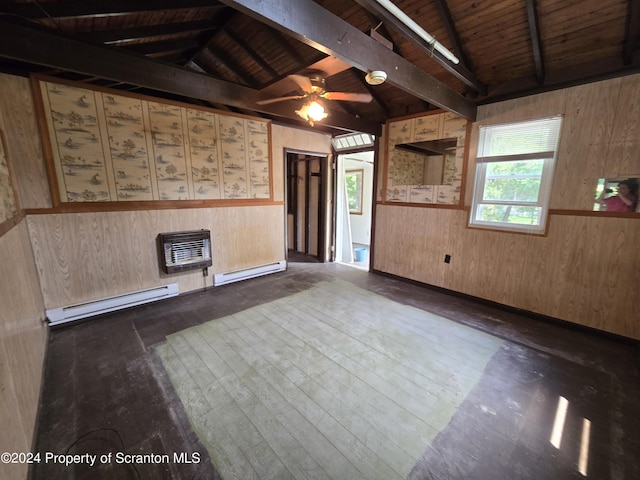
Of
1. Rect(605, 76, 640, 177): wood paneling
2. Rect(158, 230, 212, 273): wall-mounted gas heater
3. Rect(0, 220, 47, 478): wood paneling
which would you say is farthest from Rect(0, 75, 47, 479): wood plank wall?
Rect(605, 76, 640, 177): wood paneling

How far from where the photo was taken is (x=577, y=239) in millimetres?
2797

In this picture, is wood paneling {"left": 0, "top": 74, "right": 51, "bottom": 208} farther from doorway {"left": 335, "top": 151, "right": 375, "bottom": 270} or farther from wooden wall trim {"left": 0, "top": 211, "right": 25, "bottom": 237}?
doorway {"left": 335, "top": 151, "right": 375, "bottom": 270}

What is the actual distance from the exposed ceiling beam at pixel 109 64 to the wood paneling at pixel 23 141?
2.68ft

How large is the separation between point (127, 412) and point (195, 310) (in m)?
1.51

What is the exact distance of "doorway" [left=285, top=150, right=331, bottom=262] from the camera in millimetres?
5414

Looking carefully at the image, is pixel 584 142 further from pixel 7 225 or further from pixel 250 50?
pixel 7 225

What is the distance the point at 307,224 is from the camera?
19.6 ft

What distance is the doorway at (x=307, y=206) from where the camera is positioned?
→ 5.41 meters

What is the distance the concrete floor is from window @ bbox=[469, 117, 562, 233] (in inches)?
51.9

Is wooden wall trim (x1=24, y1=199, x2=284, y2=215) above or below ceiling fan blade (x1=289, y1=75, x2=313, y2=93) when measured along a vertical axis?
below

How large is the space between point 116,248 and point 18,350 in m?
1.79

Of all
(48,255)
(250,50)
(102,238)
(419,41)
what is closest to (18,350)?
(48,255)

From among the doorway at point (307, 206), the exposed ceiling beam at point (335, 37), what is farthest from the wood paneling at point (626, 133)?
the doorway at point (307, 206)

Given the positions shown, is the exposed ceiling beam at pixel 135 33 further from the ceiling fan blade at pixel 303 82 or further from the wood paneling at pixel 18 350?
the wood paneling at pixel 18 350
